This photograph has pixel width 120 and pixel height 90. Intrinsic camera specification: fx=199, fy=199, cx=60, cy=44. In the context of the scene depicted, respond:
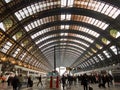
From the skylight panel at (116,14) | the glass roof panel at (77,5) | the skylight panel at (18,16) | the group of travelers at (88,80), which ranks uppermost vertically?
the glass roof panel at (77,5)

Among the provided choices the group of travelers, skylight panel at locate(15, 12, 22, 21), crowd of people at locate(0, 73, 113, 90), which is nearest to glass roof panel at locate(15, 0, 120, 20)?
skylight panel at locate(15, 12, 22, 21)

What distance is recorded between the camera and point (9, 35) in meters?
40.3

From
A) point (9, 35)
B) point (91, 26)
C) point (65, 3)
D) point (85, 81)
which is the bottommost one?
point (85, 81)

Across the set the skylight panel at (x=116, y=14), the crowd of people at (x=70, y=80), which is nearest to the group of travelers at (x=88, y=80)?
Result: the crowd of people at (x=70, y=80)

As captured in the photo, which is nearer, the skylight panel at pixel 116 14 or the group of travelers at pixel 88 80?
the group of travelers at pixel 88 80

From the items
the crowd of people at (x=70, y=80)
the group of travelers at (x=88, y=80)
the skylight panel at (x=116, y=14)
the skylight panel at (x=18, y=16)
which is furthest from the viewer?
the skylight panel at (x=116, y=14)

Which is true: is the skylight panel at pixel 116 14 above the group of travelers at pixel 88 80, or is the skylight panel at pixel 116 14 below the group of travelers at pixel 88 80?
above

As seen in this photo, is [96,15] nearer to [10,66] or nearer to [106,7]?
[106,7]

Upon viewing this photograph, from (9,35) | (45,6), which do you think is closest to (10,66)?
(9,35)

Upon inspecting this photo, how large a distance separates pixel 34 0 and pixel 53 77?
1448cm

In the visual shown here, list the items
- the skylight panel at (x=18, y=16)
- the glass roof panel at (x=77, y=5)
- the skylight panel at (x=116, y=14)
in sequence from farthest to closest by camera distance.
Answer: the glass roof panel at (x=77, y=5) < the skylight panel at (x=116, y=14) < the skylight panel at (x=18, y=16)

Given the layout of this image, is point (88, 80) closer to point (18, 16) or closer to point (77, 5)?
point (18, 16)

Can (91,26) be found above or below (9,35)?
above

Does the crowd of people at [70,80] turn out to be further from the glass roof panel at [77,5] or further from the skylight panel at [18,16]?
the glass roof panel at [77,5]
